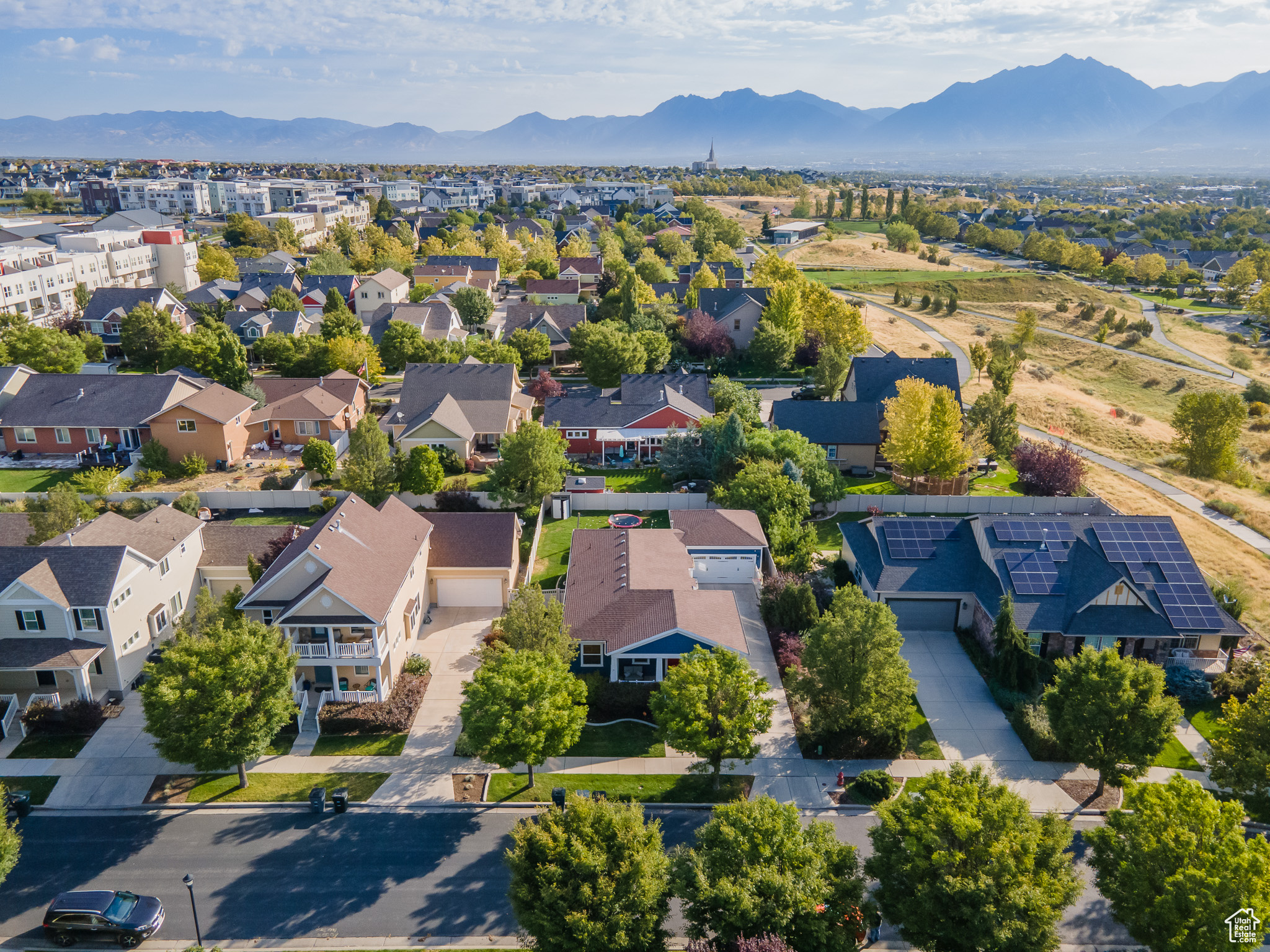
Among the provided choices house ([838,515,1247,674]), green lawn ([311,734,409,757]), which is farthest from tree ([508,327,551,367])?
green lawn ([311,734,409,757])

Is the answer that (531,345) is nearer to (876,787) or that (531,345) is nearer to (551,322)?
(551,322)

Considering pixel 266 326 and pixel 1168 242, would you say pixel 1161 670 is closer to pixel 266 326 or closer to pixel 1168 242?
pixel 266 326

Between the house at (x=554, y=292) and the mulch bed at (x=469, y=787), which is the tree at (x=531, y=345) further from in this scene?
the mulch bed at (x=469, y=787)

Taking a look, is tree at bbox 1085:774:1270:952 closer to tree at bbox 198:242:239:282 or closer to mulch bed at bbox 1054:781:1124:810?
mulch bed at bbox 1054:781:1124:810

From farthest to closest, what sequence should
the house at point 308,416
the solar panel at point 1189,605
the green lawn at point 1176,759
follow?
the house at point 308,416
the solar panel at point 1189,605
the green lawn at point 1176,759

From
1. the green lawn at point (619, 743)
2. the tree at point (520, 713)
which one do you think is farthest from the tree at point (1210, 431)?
the tree at point (520, 713)

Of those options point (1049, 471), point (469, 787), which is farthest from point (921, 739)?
point (1049, 471)
